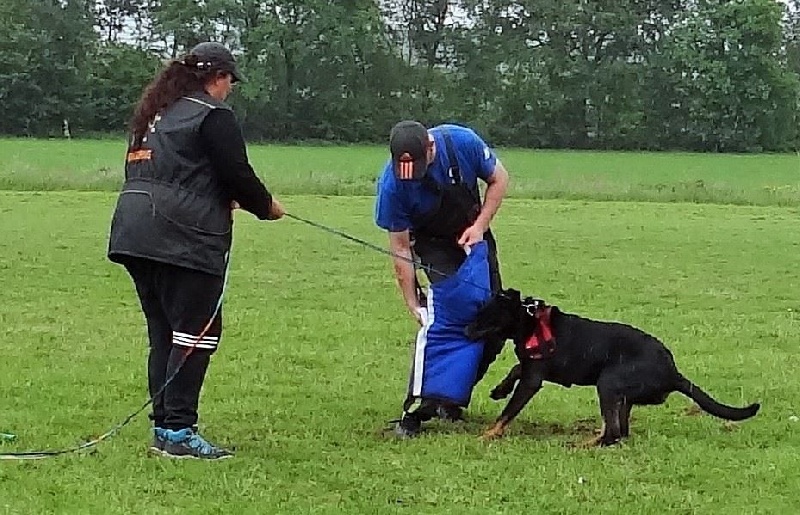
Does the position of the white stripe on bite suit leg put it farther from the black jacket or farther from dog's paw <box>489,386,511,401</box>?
the black jacket

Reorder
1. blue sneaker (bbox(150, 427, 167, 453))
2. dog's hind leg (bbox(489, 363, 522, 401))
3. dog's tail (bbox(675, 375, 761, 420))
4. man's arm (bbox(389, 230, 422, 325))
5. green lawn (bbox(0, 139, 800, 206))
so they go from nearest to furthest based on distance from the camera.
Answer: blue sneaker (bbox(150, 427, 167, 453)) < dog's tail (bbox(675, 375, 761, 420)) < man's arm (bbox(389, 230, 422, 325)) < dog's hind leg (bbox(489, 363, 522, 401)) < green lawn (bbox(0, 139, 800, 206))

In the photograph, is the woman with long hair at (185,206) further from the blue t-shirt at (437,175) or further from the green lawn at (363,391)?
the blue t-shirt at (437,175)

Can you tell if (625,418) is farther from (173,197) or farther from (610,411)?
(173,197)

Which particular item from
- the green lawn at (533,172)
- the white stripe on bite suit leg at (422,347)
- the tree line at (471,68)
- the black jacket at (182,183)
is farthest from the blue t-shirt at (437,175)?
the tree line at (471,68)

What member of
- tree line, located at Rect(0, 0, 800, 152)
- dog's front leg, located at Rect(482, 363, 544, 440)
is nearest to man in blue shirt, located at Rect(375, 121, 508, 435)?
dog's front leg, located at Rect(482, 363, 544, 440)

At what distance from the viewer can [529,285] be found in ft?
42.4

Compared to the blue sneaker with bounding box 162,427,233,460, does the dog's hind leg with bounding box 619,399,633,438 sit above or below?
above

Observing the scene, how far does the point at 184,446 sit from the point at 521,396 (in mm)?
1700

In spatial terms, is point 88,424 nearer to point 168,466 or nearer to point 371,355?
point 168,466

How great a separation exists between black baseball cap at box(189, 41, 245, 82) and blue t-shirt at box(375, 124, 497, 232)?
0.97 metres

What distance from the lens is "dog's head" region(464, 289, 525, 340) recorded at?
6449mm

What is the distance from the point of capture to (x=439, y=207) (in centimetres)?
645

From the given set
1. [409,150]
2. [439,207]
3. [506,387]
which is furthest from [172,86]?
[506,387]

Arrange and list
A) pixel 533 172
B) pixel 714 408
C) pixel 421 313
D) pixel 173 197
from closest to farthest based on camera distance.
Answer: pixel 173 197 → pixel 714 408 → pixel 421 313 → pixel 533 172
